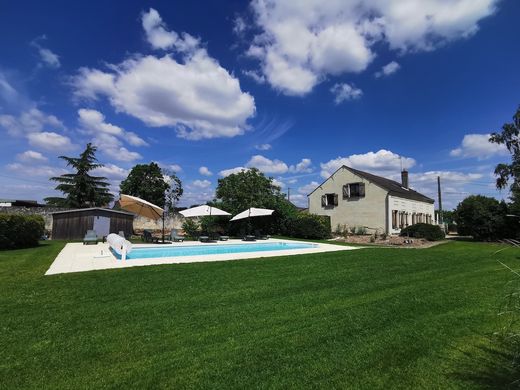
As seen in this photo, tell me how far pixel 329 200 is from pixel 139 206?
804 inches

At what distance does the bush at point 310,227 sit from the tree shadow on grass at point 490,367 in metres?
22.3

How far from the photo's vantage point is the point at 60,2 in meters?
11.0

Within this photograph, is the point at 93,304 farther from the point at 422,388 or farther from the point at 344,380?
the point at 422,388

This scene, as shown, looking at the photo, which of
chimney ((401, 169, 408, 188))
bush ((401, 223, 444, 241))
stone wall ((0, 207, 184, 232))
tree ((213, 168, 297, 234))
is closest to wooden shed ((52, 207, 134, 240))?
stone wall ((0, 207, 184, 232))

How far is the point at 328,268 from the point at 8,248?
14711mm

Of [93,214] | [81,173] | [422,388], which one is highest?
[81,173]

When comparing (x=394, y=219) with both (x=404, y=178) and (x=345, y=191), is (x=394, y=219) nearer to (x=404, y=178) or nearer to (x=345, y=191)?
(x=345, y=191)

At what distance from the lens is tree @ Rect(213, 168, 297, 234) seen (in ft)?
91.9

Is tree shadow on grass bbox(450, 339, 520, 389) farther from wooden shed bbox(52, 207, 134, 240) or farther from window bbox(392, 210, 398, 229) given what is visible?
window bbox(392, 210, 398, 229)

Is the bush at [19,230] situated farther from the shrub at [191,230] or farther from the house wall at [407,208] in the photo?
the house wall at [407,208]

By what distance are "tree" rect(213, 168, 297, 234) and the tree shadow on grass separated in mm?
23820

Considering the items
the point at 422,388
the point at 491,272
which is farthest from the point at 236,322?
the point at 491,272

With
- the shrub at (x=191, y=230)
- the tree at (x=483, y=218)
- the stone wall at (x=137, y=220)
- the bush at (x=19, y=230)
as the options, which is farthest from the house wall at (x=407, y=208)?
the bush at (x=19, y=230)

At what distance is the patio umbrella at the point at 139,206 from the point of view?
19.2 m
